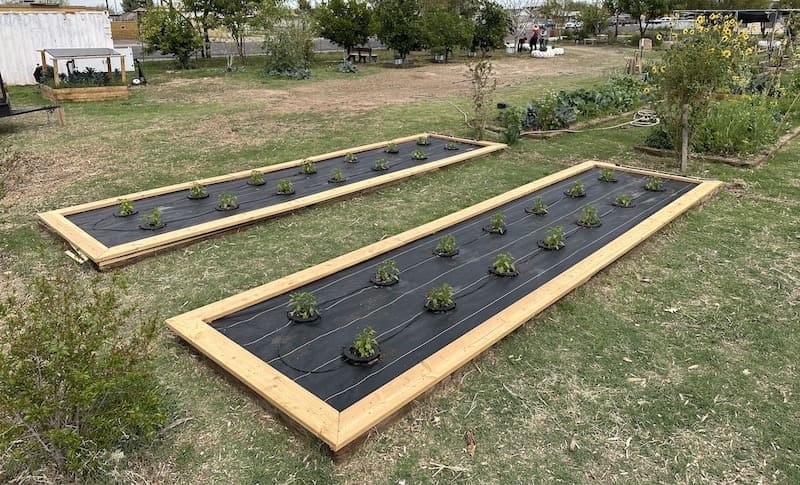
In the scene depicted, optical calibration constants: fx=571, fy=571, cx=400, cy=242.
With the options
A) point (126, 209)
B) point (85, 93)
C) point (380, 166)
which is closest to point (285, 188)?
point (380, 166)

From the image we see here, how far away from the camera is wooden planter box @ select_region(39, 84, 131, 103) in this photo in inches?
477

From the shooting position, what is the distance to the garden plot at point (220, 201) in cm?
477

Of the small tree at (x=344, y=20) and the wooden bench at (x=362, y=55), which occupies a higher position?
the small tree at (x=344, y=20)

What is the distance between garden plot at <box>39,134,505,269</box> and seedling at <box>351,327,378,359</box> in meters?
2.38

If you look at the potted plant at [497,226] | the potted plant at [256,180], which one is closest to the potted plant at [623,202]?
the potted plant at [497,226]

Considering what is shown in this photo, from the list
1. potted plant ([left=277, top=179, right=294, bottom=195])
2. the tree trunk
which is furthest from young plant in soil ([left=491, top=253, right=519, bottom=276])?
the tree trunk

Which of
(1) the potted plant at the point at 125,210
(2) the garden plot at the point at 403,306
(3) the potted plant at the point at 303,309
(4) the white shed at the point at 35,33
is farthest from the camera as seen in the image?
(4) the white shed at the point at 35,33

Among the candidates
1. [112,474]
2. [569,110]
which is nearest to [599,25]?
[569,110]

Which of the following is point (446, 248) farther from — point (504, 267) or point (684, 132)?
point (684, 132)

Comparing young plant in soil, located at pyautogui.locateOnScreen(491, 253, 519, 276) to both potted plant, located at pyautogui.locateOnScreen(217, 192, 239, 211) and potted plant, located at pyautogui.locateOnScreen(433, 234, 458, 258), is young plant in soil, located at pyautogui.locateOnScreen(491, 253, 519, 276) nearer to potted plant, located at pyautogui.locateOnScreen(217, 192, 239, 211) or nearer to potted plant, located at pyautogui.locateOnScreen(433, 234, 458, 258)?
potted plant, located at pyautogui.locateOnScreen(433, 234, 458, 258)

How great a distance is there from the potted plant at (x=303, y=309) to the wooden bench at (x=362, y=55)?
60.3 ft

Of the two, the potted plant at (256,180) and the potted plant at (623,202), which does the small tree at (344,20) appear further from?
the potted plant at (623,202)

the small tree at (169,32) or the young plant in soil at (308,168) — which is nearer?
the young plant in soil at (308,168)

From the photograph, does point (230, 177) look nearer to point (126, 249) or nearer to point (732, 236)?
point (126, 249)
